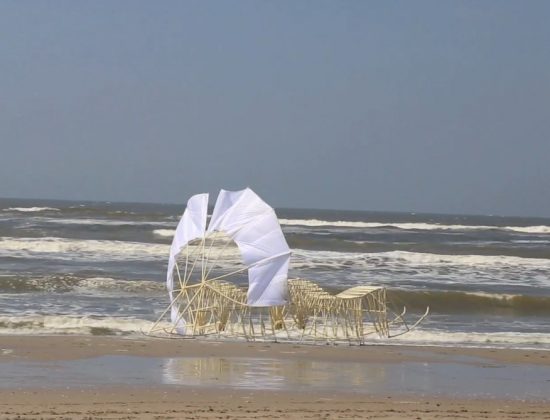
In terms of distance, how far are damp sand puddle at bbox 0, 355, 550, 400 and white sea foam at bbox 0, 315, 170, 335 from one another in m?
3.18

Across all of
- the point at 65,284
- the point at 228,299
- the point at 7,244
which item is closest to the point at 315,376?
the point at 228,299

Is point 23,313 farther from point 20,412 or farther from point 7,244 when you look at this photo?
point 7,244

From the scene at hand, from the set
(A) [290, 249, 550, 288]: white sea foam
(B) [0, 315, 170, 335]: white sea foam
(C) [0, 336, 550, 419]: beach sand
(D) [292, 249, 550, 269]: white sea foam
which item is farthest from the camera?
(D) [292, 249, 550, 269]: white sea foam

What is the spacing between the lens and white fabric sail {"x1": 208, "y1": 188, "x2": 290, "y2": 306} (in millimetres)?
14039

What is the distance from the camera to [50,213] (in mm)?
65875

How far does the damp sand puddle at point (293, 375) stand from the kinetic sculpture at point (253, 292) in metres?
1.75

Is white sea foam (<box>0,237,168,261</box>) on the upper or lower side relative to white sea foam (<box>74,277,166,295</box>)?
upper

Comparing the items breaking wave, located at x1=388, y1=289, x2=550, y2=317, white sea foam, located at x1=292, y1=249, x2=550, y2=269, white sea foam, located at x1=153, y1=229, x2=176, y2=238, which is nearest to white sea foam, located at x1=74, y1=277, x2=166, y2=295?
breaking wave, located at x1=388, y1=289, x2=550, y2=317

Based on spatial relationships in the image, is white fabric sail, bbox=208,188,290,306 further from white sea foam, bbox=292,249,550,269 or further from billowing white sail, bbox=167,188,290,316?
white sea foam, bbox=292,249,550,269

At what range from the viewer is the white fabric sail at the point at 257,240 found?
14.0 m

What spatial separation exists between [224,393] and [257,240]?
4.62 m

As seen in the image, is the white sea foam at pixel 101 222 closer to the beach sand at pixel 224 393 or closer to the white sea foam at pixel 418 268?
the white sea foam at pixel 418 268

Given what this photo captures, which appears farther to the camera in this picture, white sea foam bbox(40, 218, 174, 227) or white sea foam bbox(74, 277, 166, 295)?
white sea foam bbox(40, 218, 174, 227)

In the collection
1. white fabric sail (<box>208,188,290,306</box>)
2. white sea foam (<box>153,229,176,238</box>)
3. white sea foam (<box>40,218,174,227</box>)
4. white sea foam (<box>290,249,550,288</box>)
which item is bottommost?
white sea foam (<box>290,249,550,288</box>)
